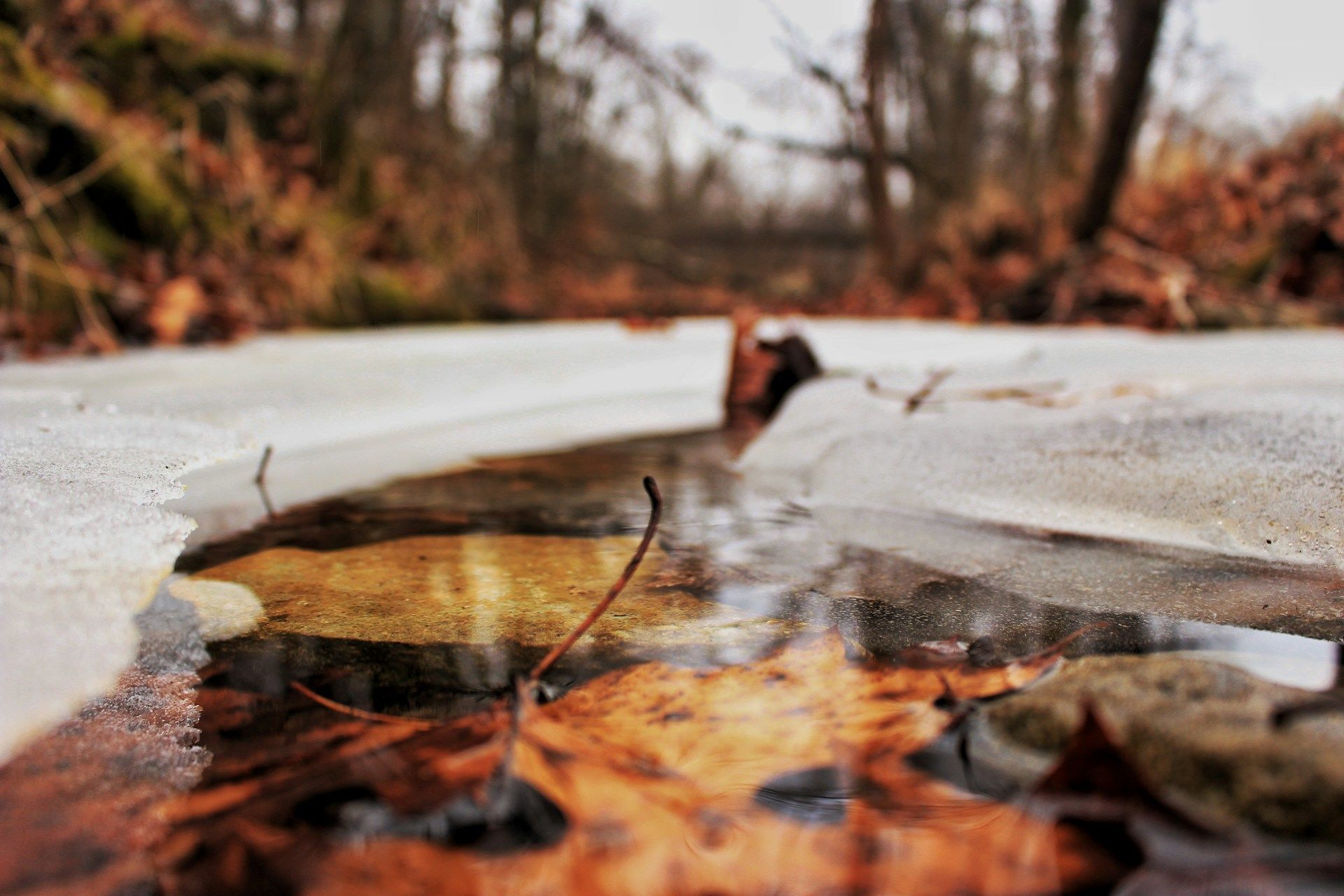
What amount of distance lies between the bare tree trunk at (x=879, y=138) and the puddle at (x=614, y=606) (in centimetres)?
869

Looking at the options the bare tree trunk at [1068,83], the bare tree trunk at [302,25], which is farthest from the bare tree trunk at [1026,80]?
the bare tree trunk at [302,25]

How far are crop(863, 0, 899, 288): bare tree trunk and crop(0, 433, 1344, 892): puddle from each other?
8687 millimetres

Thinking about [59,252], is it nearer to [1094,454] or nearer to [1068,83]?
[1094,454]

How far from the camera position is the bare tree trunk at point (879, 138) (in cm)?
894

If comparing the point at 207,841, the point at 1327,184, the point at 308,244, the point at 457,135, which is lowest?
the point at 207,841

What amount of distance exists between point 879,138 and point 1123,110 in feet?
11.4

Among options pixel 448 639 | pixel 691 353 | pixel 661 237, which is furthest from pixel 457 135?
pixel 448 639

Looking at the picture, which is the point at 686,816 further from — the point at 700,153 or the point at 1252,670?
the point at 700,153

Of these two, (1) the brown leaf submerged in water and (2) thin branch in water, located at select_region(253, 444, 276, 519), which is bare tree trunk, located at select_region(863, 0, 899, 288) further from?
(1) the brown leaf submerged in water

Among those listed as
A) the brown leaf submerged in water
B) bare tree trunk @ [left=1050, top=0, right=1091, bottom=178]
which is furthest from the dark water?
bare tree trunk @ [left=1050, top=0, right=1091, bottom=178]

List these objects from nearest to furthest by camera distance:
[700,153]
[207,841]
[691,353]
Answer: [207,841], [691,353], [700,153]

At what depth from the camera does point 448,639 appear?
0.83m

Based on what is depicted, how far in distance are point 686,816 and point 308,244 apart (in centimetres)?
534

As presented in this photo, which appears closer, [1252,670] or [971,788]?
[971,788]
